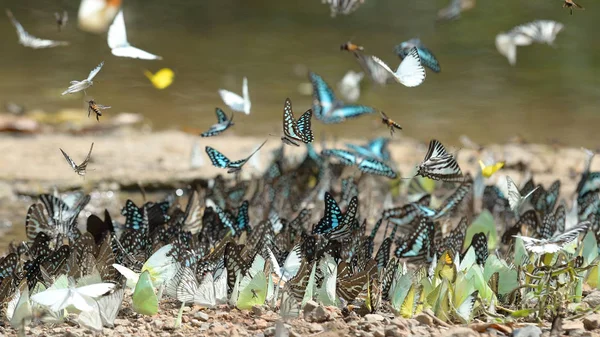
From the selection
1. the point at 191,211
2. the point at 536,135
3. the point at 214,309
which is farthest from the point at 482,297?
the point at 536,135

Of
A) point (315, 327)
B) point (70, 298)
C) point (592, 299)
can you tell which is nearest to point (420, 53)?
point (592, 299)

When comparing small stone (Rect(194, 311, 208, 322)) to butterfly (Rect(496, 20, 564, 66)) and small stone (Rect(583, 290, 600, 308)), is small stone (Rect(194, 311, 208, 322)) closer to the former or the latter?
small stone (Rect(583, 290, 600, 308))

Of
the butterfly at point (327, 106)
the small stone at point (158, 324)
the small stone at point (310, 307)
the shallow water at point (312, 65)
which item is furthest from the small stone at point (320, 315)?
the shallow water at point (312, 65)

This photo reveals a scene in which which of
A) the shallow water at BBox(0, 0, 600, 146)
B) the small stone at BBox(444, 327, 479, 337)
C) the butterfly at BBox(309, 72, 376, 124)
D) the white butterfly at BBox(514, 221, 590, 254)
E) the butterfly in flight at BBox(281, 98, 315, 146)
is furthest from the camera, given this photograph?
the shallow water at BBox(0, 0, 600, 146)

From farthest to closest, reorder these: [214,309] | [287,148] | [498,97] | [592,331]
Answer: [498,97] < [287,148] < [214,309] < [592,331]

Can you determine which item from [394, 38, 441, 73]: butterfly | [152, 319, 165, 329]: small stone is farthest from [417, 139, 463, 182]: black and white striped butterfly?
[152, 319, 165, 329]: small stone

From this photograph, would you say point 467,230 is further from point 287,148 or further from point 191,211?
point 287,148

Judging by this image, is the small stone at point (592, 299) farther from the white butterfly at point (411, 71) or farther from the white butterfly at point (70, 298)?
the white butterfly at point (70, 298)
